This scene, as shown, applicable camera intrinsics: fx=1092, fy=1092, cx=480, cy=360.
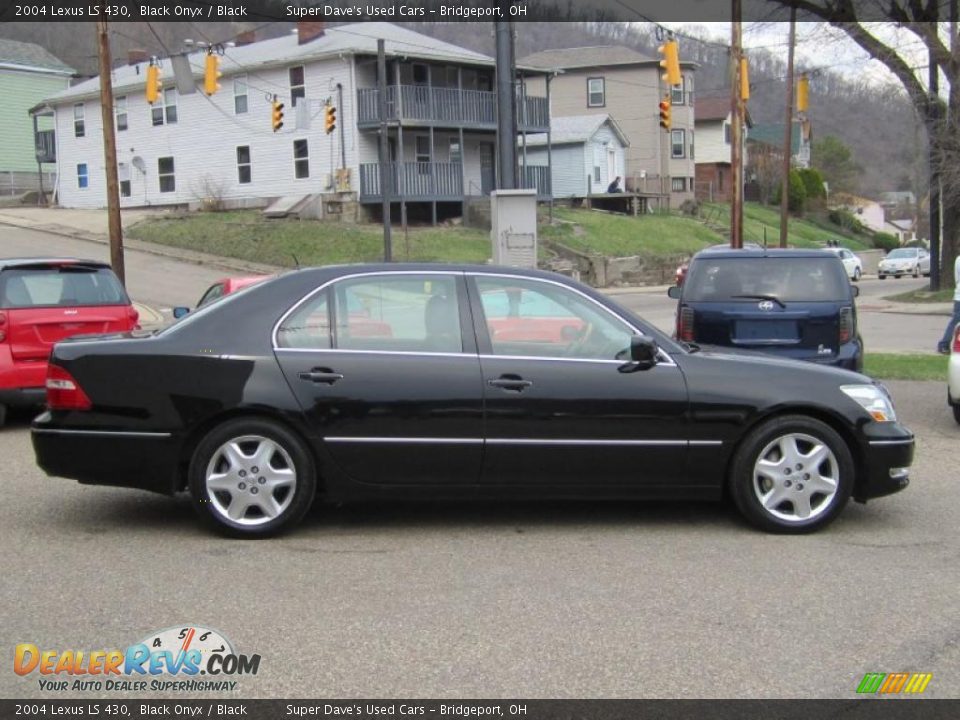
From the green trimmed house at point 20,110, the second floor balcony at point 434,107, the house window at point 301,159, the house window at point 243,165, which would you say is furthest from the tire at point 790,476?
the green trimmed house at point 20,110

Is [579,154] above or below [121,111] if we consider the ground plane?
below

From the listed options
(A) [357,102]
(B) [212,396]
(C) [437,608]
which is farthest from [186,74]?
(C) [437,608]

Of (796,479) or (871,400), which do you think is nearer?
(796,479)

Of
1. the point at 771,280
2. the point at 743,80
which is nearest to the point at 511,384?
the point at 771,280

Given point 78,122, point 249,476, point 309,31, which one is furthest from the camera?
point 78,122

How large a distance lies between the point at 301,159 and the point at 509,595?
37.7 meters

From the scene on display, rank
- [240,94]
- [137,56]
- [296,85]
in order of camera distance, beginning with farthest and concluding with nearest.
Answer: [137,56] → [240,94] → [296,85]

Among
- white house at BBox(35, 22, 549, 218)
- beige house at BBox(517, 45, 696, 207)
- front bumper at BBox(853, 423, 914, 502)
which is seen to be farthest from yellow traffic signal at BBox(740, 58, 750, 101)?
beige house at BBox(517, 45, 696, 207)

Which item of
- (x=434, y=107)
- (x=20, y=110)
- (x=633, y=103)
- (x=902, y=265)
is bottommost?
(x=902, y=265)

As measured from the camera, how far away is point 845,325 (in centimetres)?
1014

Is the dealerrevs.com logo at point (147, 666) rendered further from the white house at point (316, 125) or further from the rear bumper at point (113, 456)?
the white house at point (316, 125)

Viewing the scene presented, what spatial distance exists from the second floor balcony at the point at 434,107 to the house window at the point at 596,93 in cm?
1816

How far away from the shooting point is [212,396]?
6227mm

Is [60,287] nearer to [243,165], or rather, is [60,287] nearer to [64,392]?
[64,392]
